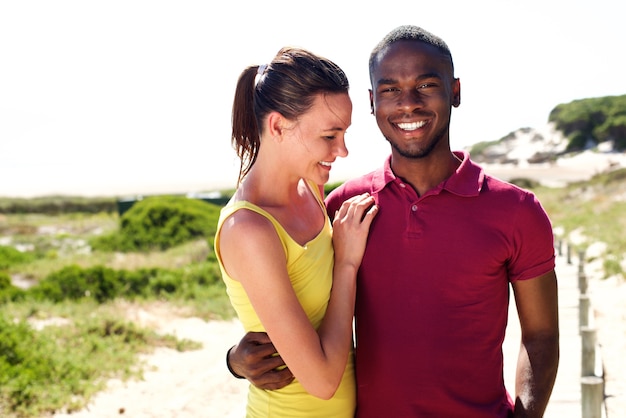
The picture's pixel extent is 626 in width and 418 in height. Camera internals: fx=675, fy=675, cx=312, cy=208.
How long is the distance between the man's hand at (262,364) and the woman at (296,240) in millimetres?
42

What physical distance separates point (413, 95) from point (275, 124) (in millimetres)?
464

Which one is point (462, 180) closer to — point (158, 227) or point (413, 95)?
point (413, 95)

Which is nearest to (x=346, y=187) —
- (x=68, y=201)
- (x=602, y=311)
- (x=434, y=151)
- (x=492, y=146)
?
(x=434, y=151)

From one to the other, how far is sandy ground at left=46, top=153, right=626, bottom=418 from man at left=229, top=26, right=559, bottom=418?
4504mm

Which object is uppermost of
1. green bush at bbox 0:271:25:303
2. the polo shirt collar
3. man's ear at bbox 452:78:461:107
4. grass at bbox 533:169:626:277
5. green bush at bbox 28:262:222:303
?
man's ear at bbox 452:78:461:107

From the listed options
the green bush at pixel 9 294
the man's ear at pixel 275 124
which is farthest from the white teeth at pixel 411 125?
the green bush at pixel 9 294

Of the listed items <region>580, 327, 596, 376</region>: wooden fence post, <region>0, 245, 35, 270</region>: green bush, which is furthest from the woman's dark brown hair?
<region>0, 245, 35, 270</region>: green bush

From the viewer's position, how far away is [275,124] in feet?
7.12

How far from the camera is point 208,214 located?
20.8 meters

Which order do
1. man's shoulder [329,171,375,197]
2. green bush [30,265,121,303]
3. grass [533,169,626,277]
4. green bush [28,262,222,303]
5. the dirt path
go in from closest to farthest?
1. man's shoulder [329,171,375,197]
2. the dirt path
3. green bush [30,265,121,303]
4. green bush [28,262,222,303]
5. grass [533,169,626,277]

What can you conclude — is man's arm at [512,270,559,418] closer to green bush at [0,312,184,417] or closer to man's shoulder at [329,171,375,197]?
man's shoulder at [329,171,375,197]

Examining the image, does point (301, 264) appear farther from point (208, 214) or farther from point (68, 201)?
point (68, 201)

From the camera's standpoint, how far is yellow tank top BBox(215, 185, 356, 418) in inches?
83.6

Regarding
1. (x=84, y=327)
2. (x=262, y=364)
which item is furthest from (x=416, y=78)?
(x=84, y=327)
